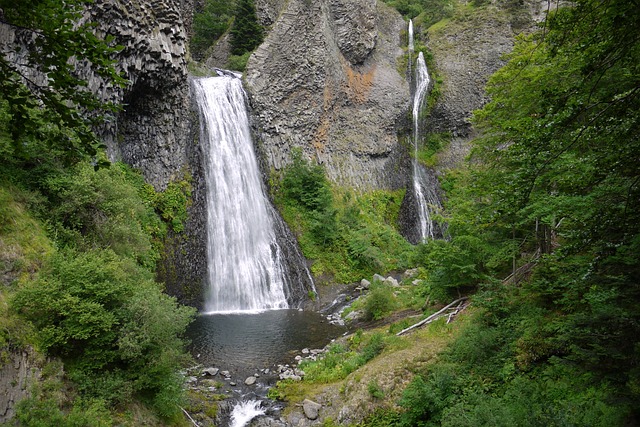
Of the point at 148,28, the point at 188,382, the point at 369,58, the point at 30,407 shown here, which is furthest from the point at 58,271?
the point at 369,58

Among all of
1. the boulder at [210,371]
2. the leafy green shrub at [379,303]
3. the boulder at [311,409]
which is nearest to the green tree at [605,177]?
the boulder at [311,409]

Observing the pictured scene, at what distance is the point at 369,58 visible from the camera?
1264 inches

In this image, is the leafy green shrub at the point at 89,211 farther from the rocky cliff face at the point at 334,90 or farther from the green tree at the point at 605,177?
the rocky cliff face at the point at 334,90

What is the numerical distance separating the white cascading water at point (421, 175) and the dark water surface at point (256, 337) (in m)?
15.6

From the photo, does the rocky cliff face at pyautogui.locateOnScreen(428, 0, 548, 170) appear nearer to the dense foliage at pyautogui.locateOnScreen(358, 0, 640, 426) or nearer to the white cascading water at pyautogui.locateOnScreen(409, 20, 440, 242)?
the white cascading water at pyautogui.locateOnScreen(409, 20, 440, 242)

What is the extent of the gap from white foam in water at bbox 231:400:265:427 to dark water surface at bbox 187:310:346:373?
5.78 ft

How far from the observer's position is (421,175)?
106 feet

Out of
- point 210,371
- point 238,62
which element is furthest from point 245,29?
point 210,371

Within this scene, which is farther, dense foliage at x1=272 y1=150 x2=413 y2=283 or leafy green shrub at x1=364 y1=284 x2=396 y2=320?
dense foliage at x1=272 y1=150 x2=413 y2=283

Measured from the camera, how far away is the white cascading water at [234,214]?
61.7 feet

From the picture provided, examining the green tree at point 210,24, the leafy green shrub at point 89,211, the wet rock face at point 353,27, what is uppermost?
the green tree at point 210,24

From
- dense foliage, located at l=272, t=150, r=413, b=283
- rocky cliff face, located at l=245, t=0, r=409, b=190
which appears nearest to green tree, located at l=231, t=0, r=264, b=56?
rocky cliff face, located at l=245, t=0, r=409, b=190

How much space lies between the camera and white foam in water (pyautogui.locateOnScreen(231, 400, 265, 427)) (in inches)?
349

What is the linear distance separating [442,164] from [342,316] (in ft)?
69.1
